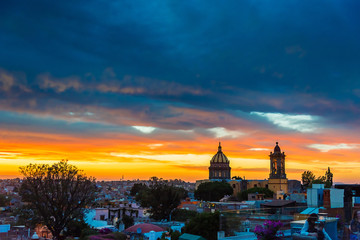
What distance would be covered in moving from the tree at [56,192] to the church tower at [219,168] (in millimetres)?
70869

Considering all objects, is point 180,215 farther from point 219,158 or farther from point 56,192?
point 219,158

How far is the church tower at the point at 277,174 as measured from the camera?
250 feet

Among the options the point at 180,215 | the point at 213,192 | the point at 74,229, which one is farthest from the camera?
the point at 213,192

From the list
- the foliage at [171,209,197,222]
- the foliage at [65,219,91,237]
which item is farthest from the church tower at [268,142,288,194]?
the foliage at [65,219,91,237]

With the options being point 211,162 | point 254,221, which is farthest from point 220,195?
point 254,221

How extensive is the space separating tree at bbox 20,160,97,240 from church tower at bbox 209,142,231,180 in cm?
7087

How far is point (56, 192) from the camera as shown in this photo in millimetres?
28547

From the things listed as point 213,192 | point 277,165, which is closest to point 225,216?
point 213,192

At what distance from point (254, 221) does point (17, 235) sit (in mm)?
13487

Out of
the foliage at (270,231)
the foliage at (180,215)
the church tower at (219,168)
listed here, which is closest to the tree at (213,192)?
the church tower at (219,168)

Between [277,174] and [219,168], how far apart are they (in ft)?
78.1

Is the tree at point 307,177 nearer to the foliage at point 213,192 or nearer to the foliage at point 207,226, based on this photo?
the foliage at point 213,192

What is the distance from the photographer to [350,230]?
9.09m

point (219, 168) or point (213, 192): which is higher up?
point (219, 168)
